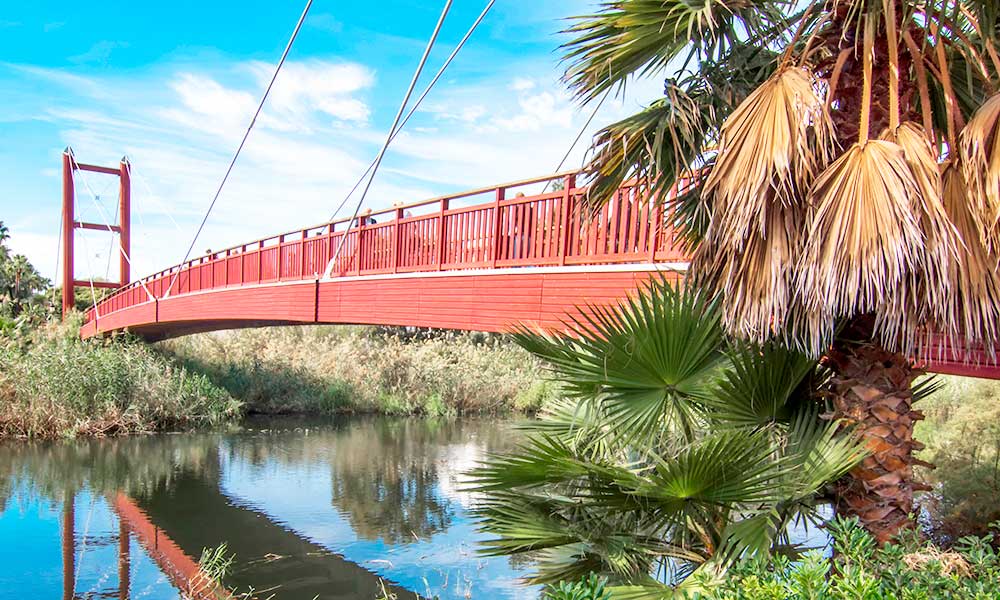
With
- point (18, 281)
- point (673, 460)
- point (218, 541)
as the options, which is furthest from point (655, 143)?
point (18, 281)

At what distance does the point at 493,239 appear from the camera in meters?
8.35

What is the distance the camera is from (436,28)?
641 centimetres

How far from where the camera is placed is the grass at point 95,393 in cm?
1811

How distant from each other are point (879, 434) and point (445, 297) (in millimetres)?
5686

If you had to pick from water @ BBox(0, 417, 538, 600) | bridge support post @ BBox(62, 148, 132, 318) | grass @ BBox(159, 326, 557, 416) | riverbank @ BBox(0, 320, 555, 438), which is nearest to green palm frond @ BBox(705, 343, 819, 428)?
water @ BBox(0, 417, 538, 600)

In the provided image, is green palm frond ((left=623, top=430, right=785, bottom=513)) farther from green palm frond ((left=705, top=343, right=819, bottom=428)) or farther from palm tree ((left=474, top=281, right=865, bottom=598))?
green palm frond ((left=705, top=343, right=819, bottom=428))

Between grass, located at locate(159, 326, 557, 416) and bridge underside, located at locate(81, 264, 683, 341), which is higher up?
bridge underside, located at locate(81, 264, 683, 341)

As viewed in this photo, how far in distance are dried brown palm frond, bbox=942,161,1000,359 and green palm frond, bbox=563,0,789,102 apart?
4.89 ft

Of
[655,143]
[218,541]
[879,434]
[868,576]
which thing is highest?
[655,143]

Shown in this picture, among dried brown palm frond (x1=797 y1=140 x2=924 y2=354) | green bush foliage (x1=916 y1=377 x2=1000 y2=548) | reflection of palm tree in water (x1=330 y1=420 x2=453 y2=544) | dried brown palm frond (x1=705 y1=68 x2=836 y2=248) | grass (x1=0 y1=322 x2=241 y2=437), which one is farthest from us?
grass (x1=0 y1=322 x2=241 y2=437)

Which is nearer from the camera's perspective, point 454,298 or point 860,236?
point 860,236

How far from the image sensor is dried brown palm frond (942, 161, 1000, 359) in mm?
3480

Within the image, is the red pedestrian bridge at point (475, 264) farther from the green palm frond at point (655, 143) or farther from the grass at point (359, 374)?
the grass at point (359, 374)

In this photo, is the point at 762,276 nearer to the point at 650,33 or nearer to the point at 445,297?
the point at 650,33
